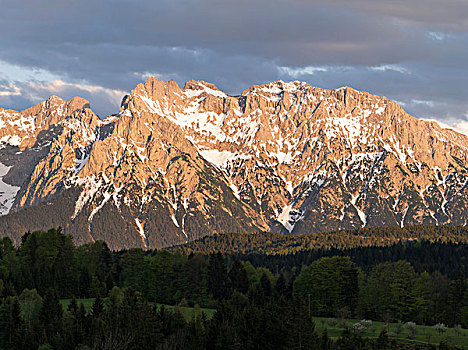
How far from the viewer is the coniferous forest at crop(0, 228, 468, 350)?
11750 centimetres

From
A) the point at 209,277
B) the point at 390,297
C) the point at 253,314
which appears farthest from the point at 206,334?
the point at 209,277

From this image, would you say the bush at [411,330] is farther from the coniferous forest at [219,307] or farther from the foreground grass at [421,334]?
the coniferous forest at [219,307]

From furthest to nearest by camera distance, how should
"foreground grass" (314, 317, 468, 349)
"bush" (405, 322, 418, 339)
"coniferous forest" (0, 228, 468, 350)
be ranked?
"bush" (405, 322, 418, 339) < "coniferous forest" (0, 228, 468, 350) < "foreground grass" (314, 317, 468, 349)

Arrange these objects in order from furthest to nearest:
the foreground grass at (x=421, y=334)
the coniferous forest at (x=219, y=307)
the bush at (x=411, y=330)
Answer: the bush at (x=411, y=330) < the coniferous forest at (x=219, y=307) < the foreground grass at (x=421, y=334)

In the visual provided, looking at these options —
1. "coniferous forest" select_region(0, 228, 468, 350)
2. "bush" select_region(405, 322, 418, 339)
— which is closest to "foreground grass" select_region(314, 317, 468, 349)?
"bush" select_region(405, 322, 418, 339)

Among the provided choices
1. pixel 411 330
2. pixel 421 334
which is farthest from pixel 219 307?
pixel 421 334

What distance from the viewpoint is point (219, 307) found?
5399 inches

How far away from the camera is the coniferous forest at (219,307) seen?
117500mm

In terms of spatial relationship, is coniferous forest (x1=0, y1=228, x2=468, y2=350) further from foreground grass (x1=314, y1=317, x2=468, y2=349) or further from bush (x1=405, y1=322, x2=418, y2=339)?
bush (x1=405, y1=322, x2=418, y2=339)

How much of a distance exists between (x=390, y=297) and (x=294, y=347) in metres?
60.1

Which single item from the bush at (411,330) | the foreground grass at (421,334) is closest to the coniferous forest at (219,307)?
the foreground grass at (421,334)

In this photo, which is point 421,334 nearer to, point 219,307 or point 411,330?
point 411,330

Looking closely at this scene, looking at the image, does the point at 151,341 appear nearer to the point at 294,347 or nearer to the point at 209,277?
the point at 294,347

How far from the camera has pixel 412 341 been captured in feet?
375
